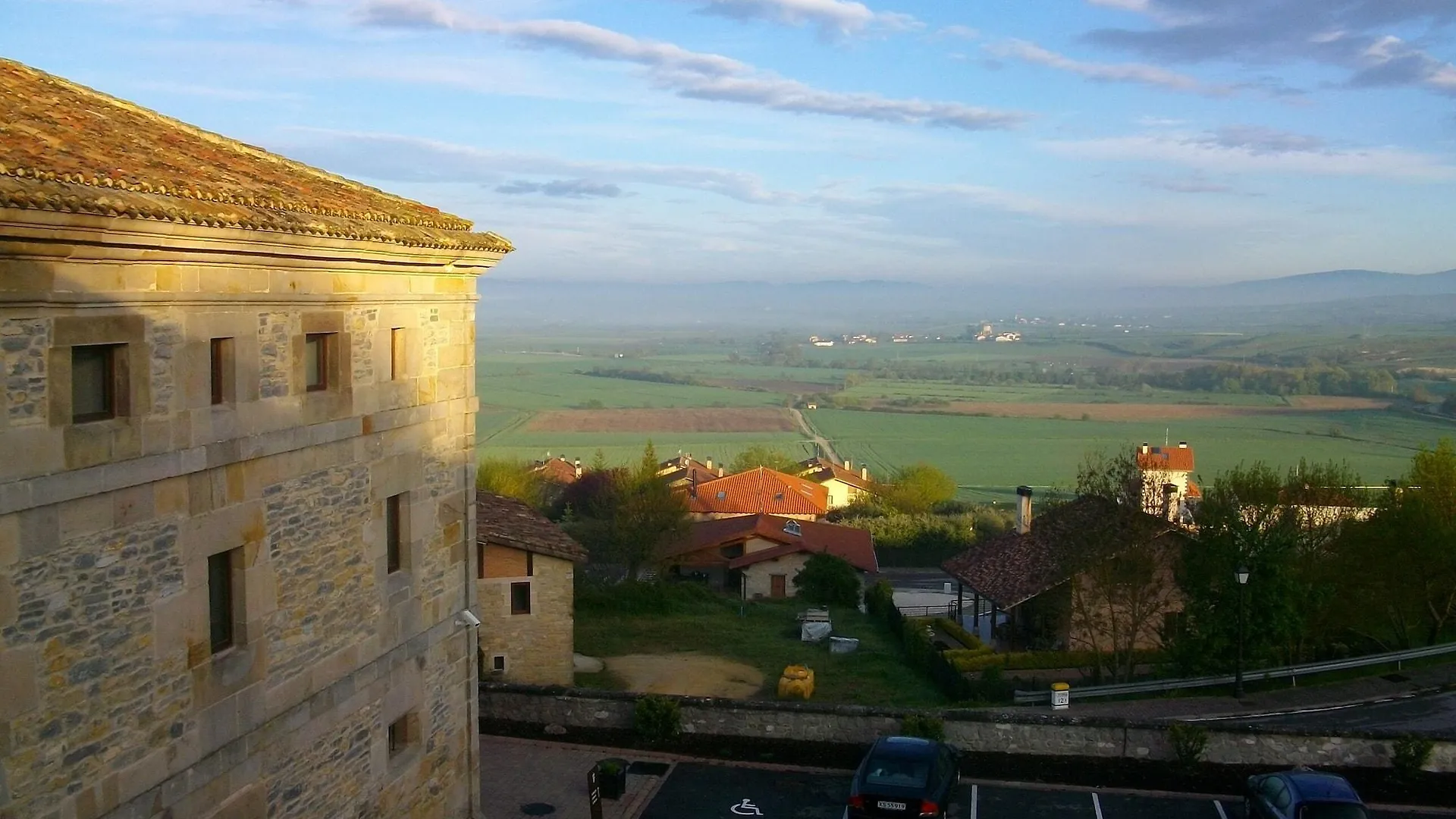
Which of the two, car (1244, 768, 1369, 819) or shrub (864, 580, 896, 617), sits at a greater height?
car (1244, 768, 1369, 819)

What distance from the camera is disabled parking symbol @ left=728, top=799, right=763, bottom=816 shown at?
54.8ft

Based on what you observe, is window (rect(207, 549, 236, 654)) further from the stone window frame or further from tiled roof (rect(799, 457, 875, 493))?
tiled roof (rect(799, 457, 875, 493))

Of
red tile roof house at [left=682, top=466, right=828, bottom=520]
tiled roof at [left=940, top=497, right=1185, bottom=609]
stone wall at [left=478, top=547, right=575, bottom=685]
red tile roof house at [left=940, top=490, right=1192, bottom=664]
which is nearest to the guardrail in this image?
red tile roof house at [left=940, top=490, right=1192, bottom=664]

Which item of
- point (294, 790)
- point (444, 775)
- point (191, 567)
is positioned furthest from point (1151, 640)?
point (191, 567)

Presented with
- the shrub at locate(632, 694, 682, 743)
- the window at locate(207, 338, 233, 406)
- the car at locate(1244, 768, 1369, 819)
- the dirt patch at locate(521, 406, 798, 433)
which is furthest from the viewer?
the dirt patch at locate(521, 406, 798, 433)

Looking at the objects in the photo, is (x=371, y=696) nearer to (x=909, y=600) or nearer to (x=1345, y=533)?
(x=1345, y=533)

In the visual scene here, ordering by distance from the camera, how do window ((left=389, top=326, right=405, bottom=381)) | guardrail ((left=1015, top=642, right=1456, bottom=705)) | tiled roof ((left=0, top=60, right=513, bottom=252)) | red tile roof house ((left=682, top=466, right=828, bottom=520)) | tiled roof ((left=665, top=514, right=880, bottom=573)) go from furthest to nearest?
red tile roof house ((left=682, top=466, right=828, bottom=520)) < tiled roof ((left=665, top=514, right=880, bottom=573)) < guardrail ((left=1015, top=642, right=1456, bottom=705)) < window ((left=389, top=326, right=405, bottom=381)) < tiled roof ((left=0, top=60, right=513, bottom=252))

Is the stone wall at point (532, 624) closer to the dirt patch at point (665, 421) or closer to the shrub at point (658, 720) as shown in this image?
the shrub at point (658, 720)

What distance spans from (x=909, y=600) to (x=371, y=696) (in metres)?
33.9

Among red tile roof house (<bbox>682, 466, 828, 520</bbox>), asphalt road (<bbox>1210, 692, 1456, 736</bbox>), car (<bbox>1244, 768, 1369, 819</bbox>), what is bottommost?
red tile roof house (<bbox>682, 466, 828, 520</bbox>)

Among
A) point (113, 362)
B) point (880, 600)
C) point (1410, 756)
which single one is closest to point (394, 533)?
point (113, 362)

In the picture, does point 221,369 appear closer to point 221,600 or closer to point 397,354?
point 221,600

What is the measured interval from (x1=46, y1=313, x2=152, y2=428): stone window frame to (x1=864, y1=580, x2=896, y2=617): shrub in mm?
28471

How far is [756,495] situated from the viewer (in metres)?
64.9
